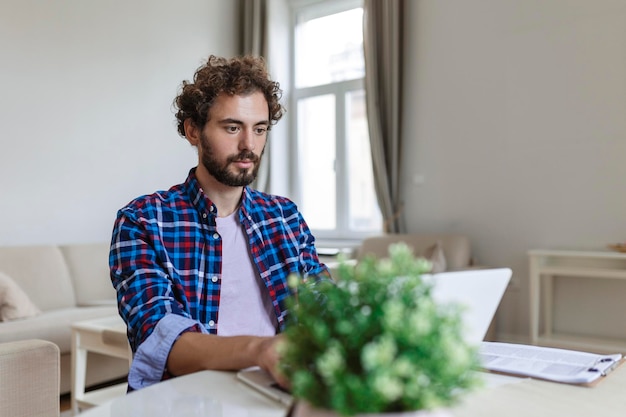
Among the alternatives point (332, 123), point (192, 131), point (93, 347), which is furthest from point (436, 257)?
point (192, 131)

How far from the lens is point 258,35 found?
5.33 metres

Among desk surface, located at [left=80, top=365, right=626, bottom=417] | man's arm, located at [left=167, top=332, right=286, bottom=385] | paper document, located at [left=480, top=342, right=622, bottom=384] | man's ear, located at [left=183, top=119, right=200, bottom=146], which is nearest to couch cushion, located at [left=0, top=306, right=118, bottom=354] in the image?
man's ear, located at [left=183, top=119, right=200, bottom=146]

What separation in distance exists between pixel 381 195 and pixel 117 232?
3.54 meters

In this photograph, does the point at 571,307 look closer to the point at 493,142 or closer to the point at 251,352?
the point at 493,142

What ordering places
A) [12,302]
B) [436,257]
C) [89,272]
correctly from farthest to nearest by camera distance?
[89,272], [436,257], [12,302]

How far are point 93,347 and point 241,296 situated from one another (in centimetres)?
158

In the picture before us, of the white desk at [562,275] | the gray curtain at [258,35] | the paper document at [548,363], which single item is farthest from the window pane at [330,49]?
the paper document at [548,363]

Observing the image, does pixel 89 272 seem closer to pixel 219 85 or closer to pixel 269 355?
pixel 219 85

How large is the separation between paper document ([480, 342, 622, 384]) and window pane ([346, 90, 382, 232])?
149 inches

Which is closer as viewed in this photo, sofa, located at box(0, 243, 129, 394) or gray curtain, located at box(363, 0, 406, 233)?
sofa, located at box(0, 243, 129, 394)

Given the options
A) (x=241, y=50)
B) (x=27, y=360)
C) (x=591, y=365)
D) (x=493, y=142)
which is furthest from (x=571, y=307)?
(x=241, y=50)

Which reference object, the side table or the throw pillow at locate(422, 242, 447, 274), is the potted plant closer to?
the side table

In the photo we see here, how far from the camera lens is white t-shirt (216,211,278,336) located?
1217 mm

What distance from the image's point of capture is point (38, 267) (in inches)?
139
